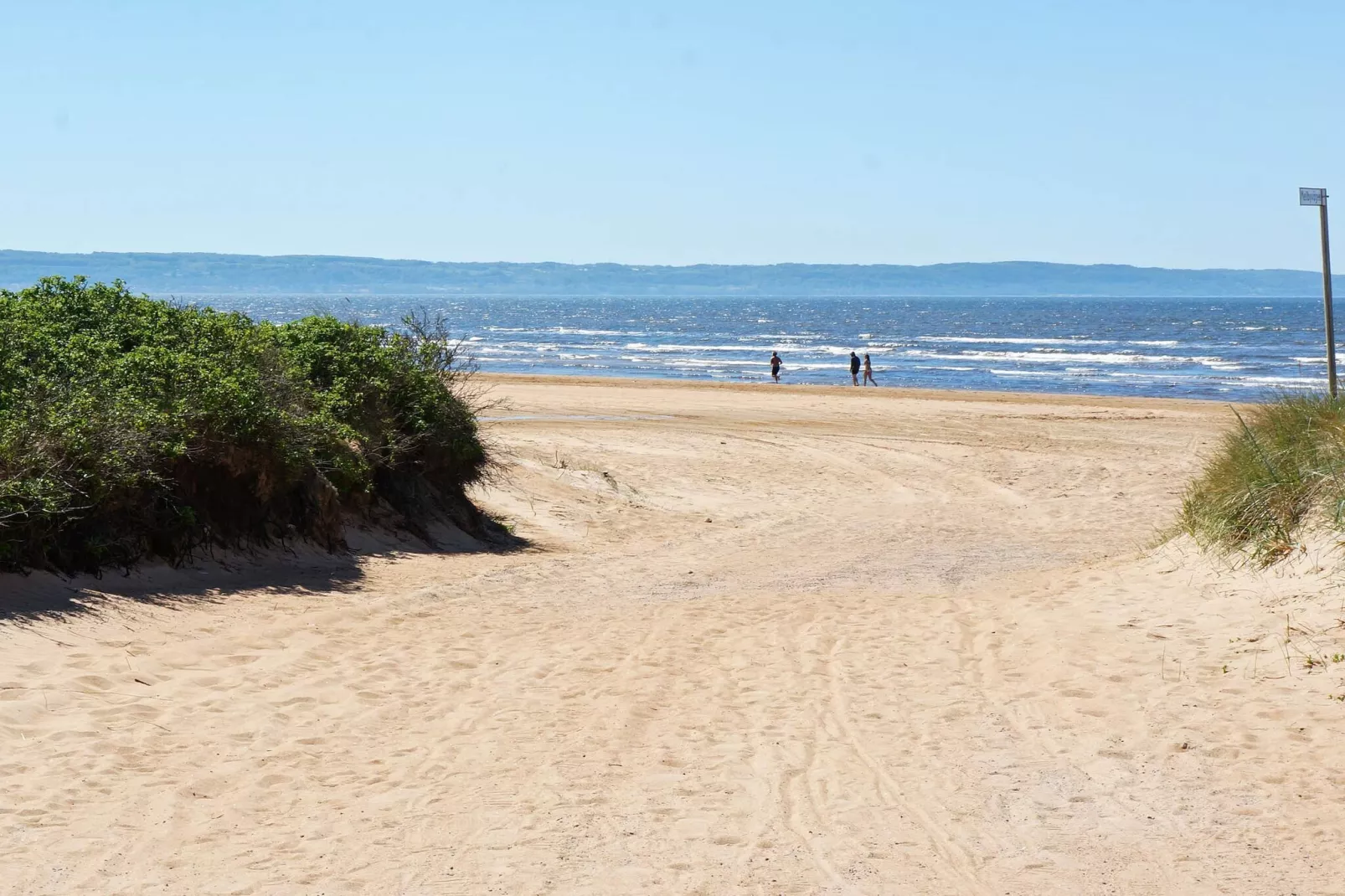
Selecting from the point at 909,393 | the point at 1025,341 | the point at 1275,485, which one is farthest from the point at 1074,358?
the point at 1275,485

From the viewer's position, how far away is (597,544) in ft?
51.7

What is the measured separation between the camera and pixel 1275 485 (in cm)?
1016

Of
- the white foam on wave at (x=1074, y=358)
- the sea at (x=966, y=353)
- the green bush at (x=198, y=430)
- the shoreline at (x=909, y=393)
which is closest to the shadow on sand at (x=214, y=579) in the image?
the green bush at (x=198, y=430)

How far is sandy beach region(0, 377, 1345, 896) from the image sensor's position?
18.2ft

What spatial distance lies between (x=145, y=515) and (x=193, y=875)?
18.5 feet

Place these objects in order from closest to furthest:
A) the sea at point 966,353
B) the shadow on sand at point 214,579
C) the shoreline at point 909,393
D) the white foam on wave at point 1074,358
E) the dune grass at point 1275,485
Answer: the shadow on sand at point 214,579 < the dune grass at point 1275,485 < the shoreline at point 909,393 < the sea at point 966,353 < the white foam on wave at point 1074,358

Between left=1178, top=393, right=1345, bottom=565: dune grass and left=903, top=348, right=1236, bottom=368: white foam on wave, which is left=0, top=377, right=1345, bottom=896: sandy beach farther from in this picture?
left=903, top=348, right=1236, bottom=368: white foam on wave

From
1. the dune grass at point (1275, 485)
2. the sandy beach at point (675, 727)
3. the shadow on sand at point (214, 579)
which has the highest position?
the dune grass at point (1275, 485)

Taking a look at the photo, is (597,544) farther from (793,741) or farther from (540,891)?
(540,891)

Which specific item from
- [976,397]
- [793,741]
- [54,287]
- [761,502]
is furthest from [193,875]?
[976,397]

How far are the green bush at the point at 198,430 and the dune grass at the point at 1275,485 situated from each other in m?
7.80

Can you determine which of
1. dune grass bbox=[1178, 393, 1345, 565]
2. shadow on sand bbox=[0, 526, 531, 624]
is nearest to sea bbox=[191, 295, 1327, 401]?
shadow on sand bbox=[0, 526, 531, 624]

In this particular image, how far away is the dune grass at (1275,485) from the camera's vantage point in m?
9.55

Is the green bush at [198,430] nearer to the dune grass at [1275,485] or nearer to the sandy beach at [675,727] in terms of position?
the sandy beach at [675,727]
